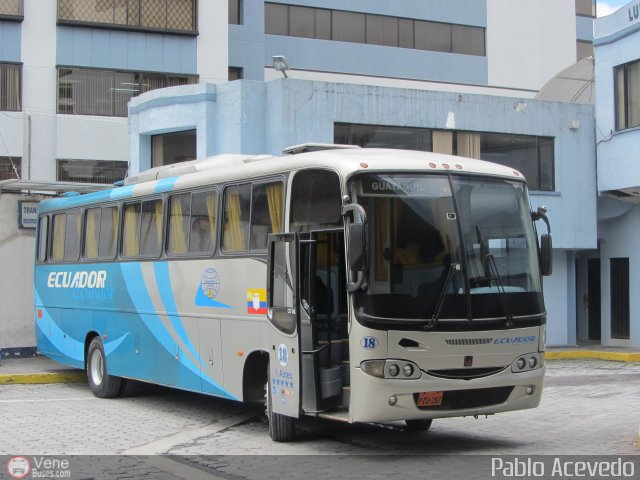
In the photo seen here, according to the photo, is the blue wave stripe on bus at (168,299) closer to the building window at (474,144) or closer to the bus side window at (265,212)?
the bus side window at (265,212)

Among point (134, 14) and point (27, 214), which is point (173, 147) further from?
point (134, 14)

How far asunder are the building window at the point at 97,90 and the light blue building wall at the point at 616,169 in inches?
596

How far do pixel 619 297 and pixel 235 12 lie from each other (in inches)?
804

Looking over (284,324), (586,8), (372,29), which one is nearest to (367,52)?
(372,29)

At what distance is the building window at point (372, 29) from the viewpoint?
1585 inches

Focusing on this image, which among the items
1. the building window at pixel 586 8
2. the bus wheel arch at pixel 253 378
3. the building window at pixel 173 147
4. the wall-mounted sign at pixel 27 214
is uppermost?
the building window at pixel 586 8

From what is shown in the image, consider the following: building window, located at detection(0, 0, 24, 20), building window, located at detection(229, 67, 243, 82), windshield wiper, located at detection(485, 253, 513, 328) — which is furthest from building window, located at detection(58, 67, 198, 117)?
windshield wiper, located at detection(485, 253, 513, 328)

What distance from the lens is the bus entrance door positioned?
10.1 meters

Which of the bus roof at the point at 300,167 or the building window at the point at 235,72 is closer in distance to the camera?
the bus roof at the point at 300,167

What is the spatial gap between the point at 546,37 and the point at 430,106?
25.3 metres

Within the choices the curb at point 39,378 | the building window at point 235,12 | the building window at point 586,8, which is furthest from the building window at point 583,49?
the curb at point 39,378

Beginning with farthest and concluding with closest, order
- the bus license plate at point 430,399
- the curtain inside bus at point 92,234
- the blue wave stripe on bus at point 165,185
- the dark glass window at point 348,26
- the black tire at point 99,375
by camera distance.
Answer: the dark glass window at point 348,26 → the curtain inside bus at point 92,234 → the black tire at point 99,375 → the blue wave stripe on bus at point 165,185 → the bus license plate at point 430,399

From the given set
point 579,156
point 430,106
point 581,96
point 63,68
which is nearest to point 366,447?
point 430,106

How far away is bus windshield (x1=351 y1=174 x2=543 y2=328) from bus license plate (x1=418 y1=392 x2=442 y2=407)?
0.74 m
